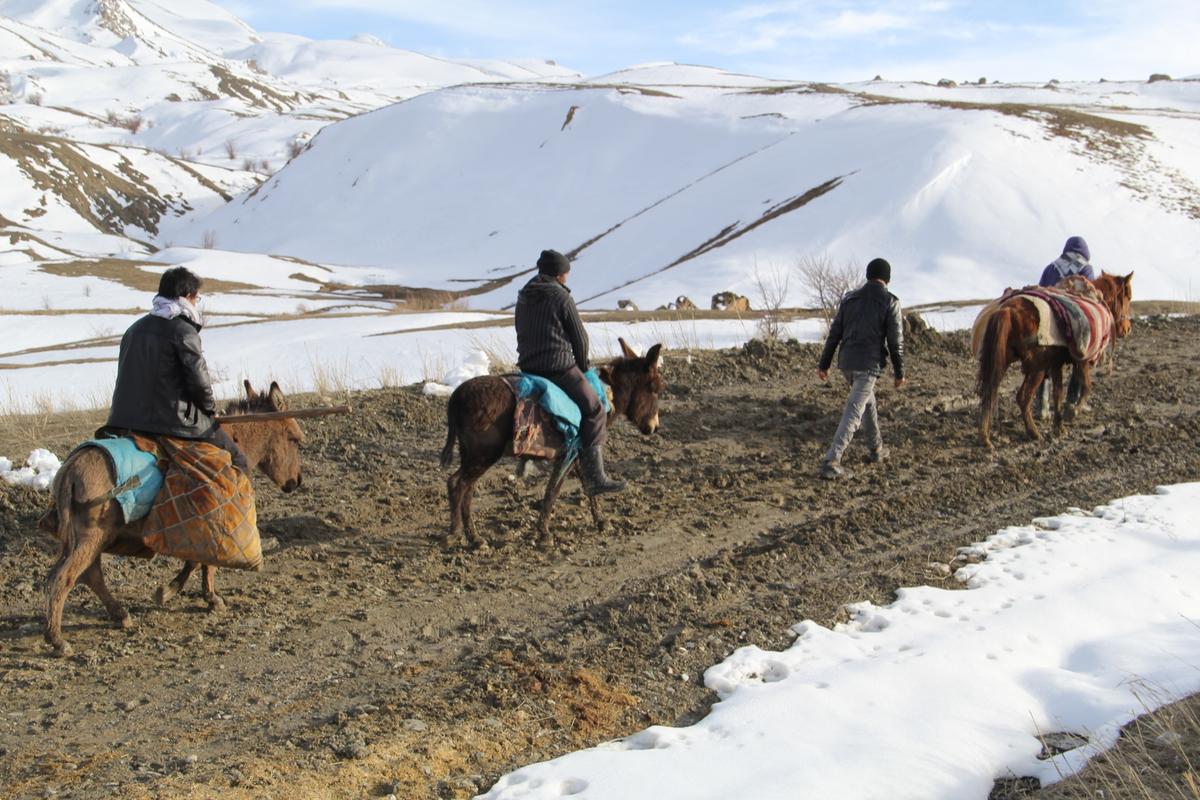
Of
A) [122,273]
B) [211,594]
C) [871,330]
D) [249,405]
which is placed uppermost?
[871,330]

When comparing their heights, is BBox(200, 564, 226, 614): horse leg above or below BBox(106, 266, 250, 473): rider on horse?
below

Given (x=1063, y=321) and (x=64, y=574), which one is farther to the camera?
(x=1063, y=321)

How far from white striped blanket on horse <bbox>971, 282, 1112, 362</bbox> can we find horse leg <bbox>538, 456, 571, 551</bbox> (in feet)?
17.4

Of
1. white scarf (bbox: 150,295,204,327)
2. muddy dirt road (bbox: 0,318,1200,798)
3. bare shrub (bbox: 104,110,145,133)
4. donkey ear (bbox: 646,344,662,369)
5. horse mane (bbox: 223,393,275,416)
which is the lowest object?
muddy dirt road (bbox: 0,318,1200,798)

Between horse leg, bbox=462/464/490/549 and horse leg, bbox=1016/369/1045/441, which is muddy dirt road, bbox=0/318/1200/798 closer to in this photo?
horse leg, bbox=462/464/490/549

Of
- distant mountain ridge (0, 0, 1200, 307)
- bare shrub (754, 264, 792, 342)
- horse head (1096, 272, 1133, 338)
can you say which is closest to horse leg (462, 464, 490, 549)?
bare shrub (754, 264, 792, 342)

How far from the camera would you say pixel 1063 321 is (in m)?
10.6

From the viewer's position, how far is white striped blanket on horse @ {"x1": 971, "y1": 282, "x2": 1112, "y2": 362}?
34.5 feet

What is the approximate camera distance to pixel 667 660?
5.57 m

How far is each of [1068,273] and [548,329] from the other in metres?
7.78

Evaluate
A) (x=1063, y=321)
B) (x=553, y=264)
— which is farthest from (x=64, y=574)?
(x=1063, y=321)

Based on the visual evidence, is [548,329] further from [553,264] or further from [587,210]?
[587,210]

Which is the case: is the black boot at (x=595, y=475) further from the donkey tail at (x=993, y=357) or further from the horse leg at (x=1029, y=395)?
the horse leg at (x=1029, y=395)

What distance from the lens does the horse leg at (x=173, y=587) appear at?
21.2 feet
